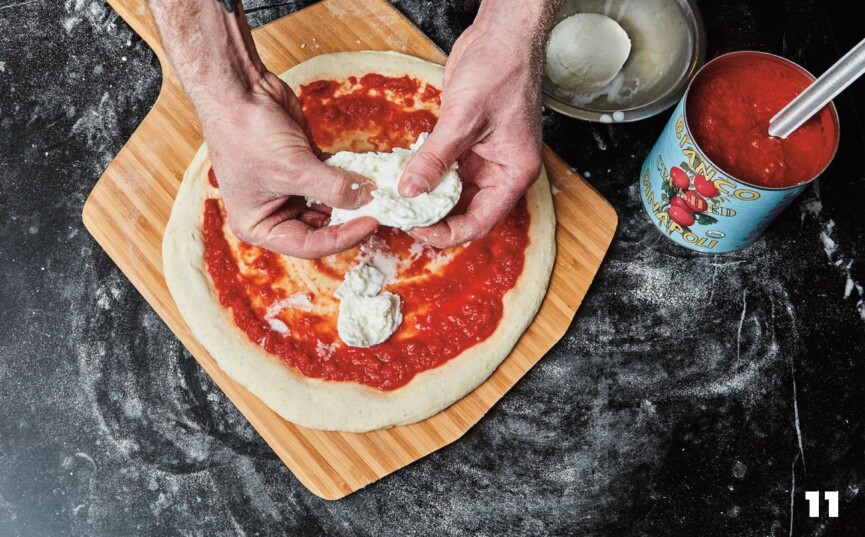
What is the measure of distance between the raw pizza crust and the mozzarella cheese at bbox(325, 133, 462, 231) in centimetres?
50

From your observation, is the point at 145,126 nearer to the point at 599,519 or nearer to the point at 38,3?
the point at 38,3

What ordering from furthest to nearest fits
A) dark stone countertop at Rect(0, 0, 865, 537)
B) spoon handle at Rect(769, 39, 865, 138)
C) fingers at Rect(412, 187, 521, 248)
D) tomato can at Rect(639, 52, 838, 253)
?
dark stone countertop at Rect(0, 0, 865, 537), fingers at Rect(412, 187, 521, 248), tomato can at Rect(639, 52, 838, 253), spoon handle at Rect(769, 39, 865, 138)

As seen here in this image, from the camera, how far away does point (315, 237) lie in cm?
215

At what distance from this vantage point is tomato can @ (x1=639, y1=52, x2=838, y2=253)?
2.08 metres

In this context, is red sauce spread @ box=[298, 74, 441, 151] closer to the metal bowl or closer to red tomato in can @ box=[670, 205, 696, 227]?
the metal bowl

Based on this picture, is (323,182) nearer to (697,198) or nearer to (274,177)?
(274,177)

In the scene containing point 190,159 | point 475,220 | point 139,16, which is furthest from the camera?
point 139,16

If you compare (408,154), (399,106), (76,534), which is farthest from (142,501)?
(399,106)

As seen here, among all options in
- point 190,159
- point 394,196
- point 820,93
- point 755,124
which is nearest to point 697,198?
point 755,124

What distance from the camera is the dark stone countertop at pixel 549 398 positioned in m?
2.44

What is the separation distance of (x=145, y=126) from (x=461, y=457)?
172 centimetres

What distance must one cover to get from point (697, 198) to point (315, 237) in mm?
1261

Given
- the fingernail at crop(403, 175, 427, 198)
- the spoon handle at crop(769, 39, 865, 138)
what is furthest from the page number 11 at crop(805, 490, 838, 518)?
the fingernail at crop(403, 175, 427, 198)

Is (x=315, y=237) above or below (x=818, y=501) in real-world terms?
above
